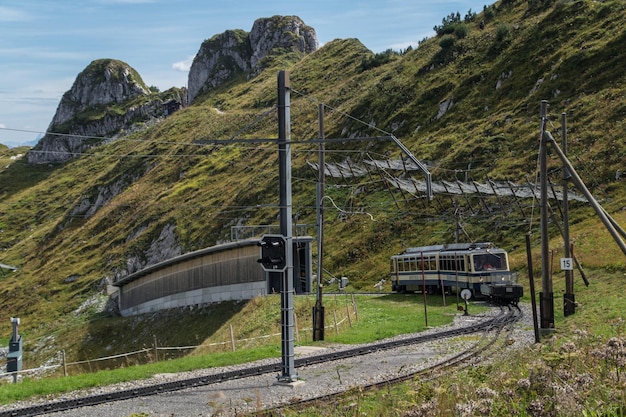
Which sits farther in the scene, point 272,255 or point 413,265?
point 413,265

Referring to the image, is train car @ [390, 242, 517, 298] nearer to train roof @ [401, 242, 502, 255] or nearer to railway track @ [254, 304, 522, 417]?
train roof @ [401, 242, 502, 255]

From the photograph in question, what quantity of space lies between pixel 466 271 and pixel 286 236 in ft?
86.5

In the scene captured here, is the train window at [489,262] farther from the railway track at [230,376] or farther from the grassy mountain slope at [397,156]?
the railway track at [230,376]

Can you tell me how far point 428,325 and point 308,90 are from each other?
4469 inches

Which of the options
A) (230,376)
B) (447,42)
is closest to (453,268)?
(230,376)

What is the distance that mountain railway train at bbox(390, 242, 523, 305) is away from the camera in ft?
123

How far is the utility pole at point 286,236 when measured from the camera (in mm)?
16469

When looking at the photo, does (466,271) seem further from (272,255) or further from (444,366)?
(272,255)

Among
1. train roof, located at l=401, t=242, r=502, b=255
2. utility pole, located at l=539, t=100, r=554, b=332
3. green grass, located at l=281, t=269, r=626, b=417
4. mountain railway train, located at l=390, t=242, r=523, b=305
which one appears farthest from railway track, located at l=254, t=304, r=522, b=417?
train roof, located at l=401, t=242, r=502, b=255

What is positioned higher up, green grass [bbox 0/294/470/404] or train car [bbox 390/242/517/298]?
train car [bbox 390/242/517/298]

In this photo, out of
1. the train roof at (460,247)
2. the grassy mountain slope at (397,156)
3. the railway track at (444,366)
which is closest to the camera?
the railway track at (444,366)

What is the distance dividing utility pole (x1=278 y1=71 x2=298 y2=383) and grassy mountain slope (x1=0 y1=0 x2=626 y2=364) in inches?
890

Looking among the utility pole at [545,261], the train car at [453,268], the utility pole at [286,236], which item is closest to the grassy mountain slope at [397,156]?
the train car at [453,268]

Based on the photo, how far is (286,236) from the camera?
16562 millimetres
